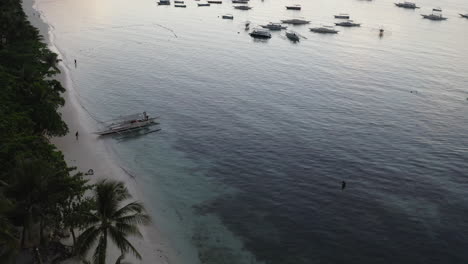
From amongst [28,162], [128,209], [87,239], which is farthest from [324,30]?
[87,239]

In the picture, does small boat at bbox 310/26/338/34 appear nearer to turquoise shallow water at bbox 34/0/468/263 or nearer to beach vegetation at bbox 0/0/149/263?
turquoise shallow water at bbox 34/0/468/263

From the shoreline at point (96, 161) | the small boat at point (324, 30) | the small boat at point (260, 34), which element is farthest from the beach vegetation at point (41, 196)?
the small boat at point (324, 30)

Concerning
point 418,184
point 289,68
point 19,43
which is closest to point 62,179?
point 418,184

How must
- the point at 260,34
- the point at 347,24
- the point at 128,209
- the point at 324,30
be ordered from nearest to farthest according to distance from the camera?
the point at 128,209, the point at 260,34, the point at 324,30, the point at 347,24

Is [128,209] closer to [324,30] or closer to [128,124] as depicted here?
[128,124]

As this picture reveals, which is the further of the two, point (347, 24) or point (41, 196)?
point (347, 24)

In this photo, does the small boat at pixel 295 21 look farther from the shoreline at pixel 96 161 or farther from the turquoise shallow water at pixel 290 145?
the shoreline at pixel 96 161

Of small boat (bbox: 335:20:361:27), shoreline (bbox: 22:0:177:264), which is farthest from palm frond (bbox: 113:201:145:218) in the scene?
small boat (bbox: 335:20:361:27)
